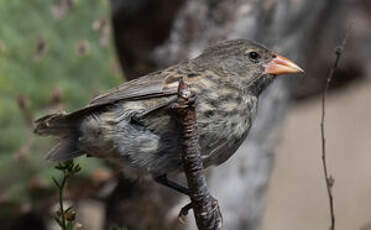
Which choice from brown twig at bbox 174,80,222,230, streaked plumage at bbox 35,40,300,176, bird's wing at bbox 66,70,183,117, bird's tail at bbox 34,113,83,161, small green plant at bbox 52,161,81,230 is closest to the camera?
small green plant at bbox 52,161,81,230

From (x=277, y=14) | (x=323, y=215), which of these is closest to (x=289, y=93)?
(x=277, y=14)

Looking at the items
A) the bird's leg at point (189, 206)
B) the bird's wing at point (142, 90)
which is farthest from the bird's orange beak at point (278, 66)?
the bird's leg at point (189, 206)

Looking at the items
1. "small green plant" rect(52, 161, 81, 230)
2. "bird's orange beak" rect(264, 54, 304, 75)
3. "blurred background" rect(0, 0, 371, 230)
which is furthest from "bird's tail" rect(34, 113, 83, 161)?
"bird's orange beak" rect(264, 54, 304, 75)

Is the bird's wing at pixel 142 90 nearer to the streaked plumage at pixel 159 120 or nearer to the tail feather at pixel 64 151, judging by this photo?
the streaked plumage at pixel 159 120

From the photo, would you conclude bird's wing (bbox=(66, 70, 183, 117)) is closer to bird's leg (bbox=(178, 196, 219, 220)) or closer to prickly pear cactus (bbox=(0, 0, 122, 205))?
bird's leg (bbox=(178, 196, 219, 220))

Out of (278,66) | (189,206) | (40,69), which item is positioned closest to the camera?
(189,206)

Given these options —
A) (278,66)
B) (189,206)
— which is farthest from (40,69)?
(189,206)

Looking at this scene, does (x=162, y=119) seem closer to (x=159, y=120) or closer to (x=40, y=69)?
(x=159, y=120)

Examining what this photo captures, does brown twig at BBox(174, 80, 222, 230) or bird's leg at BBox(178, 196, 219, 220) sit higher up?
brown twig at BBox(174, 80, 222, 230)
